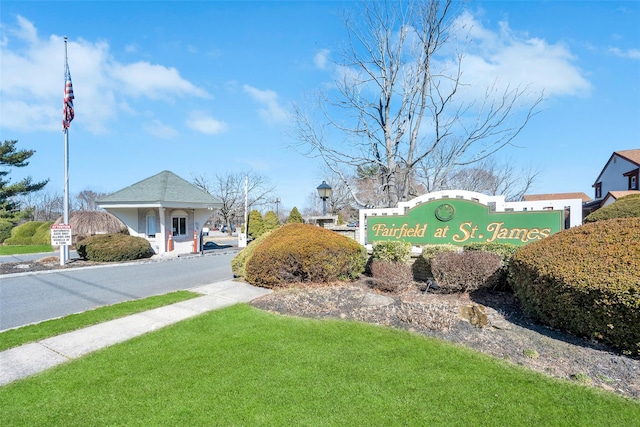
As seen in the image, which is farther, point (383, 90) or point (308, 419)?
point (383, 90)

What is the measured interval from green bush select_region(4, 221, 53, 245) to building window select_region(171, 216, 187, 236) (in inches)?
445

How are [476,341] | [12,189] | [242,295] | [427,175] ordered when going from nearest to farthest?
[476,341] < [242,295] < [427,175] < [12,189]

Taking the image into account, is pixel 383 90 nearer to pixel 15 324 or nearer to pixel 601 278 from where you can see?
pixel 601 278

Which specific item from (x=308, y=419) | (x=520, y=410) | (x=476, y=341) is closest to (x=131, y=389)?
(x=308, y=419)

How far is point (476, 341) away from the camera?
14.2 feet

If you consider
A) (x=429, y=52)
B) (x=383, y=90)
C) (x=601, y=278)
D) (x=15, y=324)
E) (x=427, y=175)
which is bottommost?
(x=15, y=324)

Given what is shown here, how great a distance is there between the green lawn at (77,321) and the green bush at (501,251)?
6346 millimetres

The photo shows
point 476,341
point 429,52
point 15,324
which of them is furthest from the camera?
point 429,52

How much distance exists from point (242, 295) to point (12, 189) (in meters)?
28.4

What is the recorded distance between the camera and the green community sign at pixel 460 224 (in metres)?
7.09

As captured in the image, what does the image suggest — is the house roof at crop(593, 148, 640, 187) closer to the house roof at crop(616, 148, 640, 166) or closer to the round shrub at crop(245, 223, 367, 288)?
the house roof at crop(616, 148, 640, 166)

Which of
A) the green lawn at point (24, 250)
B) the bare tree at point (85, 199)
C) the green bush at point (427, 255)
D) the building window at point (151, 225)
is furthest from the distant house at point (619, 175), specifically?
the bare tree at point (85, 199)

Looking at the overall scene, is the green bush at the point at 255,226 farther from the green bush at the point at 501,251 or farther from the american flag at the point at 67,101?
the green bush at the point at 501,251

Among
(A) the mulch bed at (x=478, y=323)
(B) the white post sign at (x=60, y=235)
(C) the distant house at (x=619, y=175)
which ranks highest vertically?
(C) the distant house at (x=619, y=175)
